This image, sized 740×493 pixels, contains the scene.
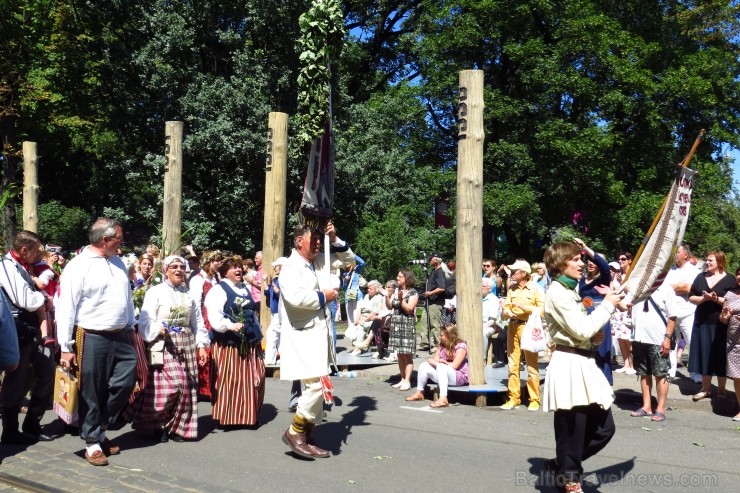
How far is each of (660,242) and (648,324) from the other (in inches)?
145

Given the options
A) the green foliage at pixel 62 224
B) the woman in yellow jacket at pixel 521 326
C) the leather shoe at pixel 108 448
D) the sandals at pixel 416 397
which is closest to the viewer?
the leather shoe at pixel 108 448

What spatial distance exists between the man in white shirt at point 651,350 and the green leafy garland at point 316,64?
13.7ft

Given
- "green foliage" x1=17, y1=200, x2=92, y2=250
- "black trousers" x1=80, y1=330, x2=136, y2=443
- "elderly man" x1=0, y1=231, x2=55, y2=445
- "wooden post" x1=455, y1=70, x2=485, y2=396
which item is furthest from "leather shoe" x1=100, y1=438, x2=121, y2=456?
"green foliage" x1=17, y1=200, x2=92, y2=250

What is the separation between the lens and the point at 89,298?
6715 millimetres

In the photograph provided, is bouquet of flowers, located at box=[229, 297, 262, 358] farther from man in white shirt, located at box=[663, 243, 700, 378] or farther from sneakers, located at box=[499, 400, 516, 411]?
man in white shirt, located at box=[663, 243, 700, 378]

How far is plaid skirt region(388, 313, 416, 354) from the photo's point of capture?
11.2 meters

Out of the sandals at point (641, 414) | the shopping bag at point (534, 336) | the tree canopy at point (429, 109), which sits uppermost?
the tree canopy at point (429, 109)

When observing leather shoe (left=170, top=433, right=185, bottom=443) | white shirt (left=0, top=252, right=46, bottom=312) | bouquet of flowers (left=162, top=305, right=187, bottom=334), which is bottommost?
leather shoe (left=170, top=433, right=185, bottom=443)

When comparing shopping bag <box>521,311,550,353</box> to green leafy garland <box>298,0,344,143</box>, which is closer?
green leafy garland <box>298,0,344,143</box>

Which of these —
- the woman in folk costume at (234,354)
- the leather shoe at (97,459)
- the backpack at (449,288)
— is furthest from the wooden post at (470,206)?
the leather shoe at (97,459)

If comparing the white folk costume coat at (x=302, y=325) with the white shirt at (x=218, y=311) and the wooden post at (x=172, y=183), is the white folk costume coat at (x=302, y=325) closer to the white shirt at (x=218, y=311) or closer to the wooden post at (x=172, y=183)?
the white shirt at (x=218, y=311)

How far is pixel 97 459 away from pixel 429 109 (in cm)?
2075

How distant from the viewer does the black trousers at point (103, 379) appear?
22.1ft

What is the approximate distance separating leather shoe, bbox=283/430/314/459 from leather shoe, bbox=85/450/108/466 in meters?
1.56
